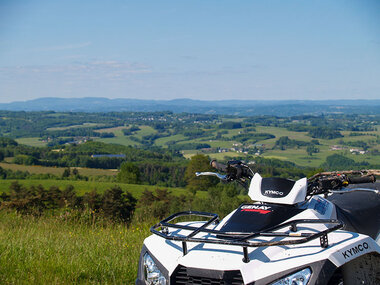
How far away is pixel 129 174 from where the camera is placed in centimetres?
6594

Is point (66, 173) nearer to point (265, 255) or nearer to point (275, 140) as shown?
point (275, 140)

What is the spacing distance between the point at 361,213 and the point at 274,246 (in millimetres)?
1673

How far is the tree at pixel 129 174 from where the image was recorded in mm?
65625

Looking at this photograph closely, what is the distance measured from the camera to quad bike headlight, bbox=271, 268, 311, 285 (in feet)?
9.17

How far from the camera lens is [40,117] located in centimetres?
18775

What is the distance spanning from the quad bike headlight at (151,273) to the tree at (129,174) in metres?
62.8

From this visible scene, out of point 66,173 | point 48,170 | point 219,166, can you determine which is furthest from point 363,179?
point 48,170

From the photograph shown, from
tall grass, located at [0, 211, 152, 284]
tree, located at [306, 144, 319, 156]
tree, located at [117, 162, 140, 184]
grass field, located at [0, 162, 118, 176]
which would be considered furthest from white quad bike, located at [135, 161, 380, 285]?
tree, located at [306, 144, 319, 156]

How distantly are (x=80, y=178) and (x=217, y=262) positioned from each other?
6988cm

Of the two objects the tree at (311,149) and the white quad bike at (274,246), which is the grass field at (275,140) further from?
the white quad bike at (274,246)

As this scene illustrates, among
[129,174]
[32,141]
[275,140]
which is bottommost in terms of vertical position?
[32,141]

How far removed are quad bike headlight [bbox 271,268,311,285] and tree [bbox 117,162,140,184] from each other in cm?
6364

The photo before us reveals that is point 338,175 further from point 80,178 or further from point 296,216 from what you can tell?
point 80,178

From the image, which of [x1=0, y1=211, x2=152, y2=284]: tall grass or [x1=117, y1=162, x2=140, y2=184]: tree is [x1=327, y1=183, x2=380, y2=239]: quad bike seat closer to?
[x1=0, y1=211, x2=152, y2=284]: tall grass
